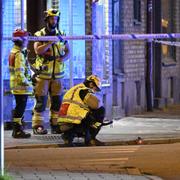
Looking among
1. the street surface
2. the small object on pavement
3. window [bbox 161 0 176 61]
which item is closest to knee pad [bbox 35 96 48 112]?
the street surface

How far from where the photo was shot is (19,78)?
1091cm

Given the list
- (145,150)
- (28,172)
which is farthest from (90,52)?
(28,172)

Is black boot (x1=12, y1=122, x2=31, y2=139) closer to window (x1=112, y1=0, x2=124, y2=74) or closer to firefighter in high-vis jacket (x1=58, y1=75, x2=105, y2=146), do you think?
firefighter in high-vis jacket (x1=58, y1=75, x2=105, y2=146)

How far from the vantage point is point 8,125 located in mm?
12383

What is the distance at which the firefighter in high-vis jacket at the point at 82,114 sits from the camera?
10.0m

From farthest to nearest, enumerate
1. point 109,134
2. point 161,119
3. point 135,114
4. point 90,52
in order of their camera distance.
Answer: point 135,114
point 161,119
point 90,52
point 109,134

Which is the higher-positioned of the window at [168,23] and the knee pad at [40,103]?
the window at [168,23]

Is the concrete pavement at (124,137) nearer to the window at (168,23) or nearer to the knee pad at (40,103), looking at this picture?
the knee pad at (40,103)

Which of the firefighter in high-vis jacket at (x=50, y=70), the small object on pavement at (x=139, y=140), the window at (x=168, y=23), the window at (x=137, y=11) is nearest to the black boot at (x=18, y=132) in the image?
the firefighter in high-vis jacket at (x=50, y=70)

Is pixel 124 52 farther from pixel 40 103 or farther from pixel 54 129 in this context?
pixel 40 103

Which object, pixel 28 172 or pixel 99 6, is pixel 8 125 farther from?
pixel 28 172

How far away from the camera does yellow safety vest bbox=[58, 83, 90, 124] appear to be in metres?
10.0

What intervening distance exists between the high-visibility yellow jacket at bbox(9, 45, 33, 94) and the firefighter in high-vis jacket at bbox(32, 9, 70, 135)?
0.28 metres

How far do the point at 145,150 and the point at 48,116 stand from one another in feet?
10.8
